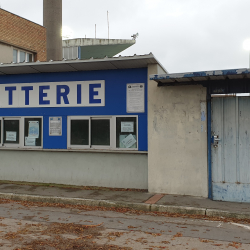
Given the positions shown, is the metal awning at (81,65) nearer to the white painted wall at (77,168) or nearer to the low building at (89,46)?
the white painted wall at (77,168)

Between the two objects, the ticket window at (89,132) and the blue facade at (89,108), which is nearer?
the blue facade at (89,108)

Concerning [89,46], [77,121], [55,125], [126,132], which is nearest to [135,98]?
[126,132]

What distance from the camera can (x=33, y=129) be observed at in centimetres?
1042

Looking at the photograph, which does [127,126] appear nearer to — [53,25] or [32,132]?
[32,132]

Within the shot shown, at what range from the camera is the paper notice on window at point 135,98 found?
931cm

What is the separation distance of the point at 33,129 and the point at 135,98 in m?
3.41

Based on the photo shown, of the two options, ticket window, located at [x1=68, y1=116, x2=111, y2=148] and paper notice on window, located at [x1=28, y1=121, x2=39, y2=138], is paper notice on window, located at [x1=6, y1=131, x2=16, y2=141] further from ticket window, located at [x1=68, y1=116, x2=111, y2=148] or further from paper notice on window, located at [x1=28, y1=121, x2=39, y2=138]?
ticket window, located at [x1=68, y1=116, x2=111, y2=148]

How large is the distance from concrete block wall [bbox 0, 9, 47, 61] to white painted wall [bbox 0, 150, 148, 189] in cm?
817

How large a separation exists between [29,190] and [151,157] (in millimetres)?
3522

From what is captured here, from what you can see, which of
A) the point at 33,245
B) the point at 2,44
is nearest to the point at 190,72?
the point at 33,245

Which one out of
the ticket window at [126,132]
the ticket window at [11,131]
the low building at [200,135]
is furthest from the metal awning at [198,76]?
the ticket window at [11,131]

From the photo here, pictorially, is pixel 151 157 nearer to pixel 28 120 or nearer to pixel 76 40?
pixel 28 120

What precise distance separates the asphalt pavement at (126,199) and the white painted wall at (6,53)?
26.1ft

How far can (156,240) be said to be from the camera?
17.7 feet
